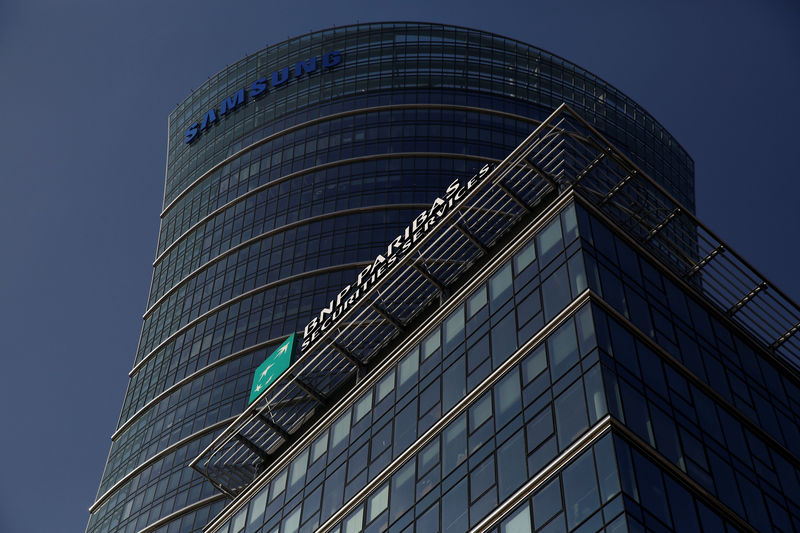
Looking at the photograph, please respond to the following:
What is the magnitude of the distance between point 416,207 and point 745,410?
2516 inches

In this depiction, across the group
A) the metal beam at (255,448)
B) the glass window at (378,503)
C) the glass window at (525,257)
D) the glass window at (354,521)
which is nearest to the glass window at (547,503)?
the glass window at (378,503)

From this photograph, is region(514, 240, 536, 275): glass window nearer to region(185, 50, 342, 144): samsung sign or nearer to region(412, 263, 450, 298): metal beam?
region(412, 263, 450, 298): metal beam

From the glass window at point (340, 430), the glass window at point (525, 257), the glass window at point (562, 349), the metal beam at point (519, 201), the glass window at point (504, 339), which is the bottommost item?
the glass window at point (562, 349)

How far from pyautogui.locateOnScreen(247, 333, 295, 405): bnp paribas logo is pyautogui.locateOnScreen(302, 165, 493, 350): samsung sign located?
1.42 meters

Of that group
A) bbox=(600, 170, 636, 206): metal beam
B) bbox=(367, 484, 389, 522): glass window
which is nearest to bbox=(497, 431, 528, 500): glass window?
bbox=(367, 484, 389, 522): glass window

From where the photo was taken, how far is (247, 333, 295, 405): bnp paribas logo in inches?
2694

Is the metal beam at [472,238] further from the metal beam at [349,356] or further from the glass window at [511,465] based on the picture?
the glass window at [511,465]

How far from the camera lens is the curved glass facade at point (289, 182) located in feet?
338

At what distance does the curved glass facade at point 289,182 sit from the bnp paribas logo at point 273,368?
24.8m

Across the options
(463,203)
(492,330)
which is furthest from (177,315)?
(492,330)

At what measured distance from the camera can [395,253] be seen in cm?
6284

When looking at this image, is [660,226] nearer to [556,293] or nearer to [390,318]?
[556,293]

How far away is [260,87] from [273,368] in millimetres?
66100

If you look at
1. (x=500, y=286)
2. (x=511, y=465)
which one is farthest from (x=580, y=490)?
(x=500, y=286)
